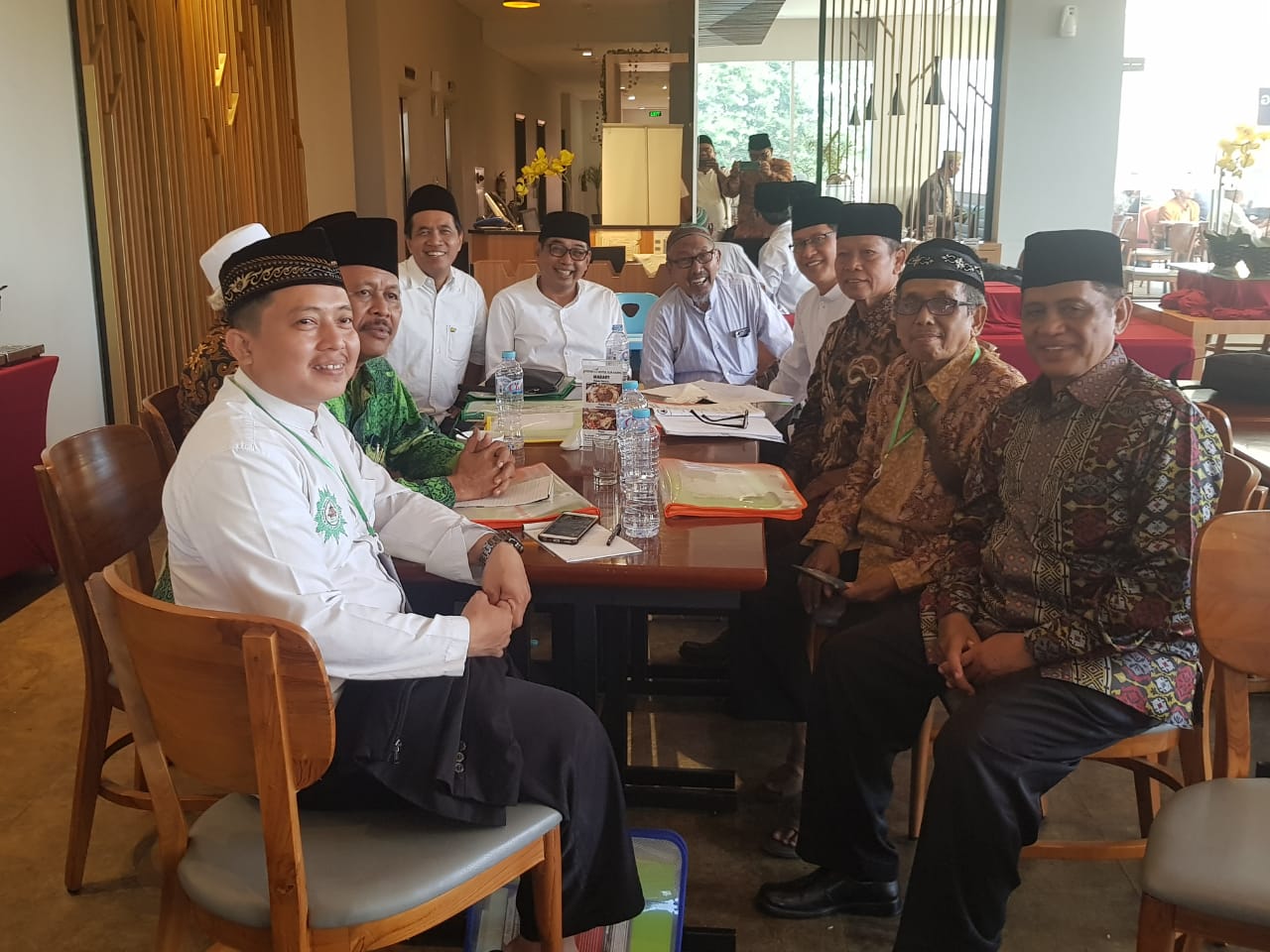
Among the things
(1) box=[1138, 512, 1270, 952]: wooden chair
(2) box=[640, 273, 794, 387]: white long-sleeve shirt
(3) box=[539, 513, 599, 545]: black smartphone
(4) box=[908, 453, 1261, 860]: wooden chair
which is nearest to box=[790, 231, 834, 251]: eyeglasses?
(2) box=[640, 273, 794, 387]: white long-sleeve shirt

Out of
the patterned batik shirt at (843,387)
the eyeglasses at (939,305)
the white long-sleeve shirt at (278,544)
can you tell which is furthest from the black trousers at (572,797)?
the patterned batik shirt at (843,387)

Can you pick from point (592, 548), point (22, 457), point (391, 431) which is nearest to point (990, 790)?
point (592, 548)

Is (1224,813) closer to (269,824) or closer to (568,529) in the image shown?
(568,529)

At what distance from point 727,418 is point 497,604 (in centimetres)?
127

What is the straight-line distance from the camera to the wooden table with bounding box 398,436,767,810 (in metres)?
1.69

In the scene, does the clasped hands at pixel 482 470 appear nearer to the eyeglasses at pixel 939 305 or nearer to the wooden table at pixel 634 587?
the wooden table at pixel 634 587

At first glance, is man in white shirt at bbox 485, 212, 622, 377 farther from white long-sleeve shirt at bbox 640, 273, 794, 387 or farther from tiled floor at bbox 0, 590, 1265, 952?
tiled floor at bbox 0, 590, 1265, 952

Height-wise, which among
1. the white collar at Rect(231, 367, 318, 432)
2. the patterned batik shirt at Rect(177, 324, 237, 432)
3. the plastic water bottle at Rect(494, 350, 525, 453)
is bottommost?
the plastic water bottle at Rect(494, 350, 525, 453)

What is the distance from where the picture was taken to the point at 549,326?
386 cm

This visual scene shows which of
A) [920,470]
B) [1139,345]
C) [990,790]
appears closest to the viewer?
[990,790]

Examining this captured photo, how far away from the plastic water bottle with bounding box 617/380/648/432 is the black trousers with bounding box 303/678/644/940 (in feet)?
2.21

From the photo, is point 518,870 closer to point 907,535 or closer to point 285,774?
point 285,774

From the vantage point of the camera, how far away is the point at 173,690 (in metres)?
1.24

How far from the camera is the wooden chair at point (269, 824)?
1168 mm
